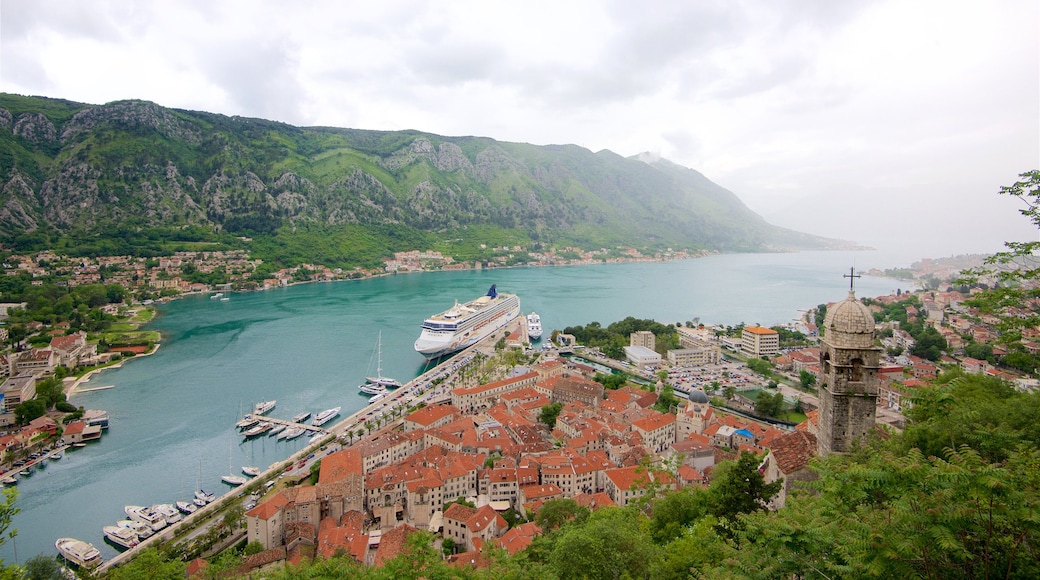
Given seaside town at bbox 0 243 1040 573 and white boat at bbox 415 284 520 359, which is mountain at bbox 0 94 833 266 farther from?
white boat at bbox 415 284 520 359

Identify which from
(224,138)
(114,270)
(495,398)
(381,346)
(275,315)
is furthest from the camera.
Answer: (224,138)

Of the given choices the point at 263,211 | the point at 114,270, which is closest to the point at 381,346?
the point at 114,270

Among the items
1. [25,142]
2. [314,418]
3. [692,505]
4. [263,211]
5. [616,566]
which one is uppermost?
[25,142]

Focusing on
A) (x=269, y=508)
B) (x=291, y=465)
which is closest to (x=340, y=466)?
(x=269, y=508)

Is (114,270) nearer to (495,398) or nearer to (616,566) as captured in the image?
(495,398)

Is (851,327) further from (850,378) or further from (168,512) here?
(168,512)

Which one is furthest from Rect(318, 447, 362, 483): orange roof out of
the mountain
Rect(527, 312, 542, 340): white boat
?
the mountain

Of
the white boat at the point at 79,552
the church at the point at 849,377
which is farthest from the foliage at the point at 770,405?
the white boat at the point at 79,552

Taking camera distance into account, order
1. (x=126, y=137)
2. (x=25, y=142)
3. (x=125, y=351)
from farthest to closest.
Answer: (x=126, y=137), (x=25, y=142), (x=125, y=351)
